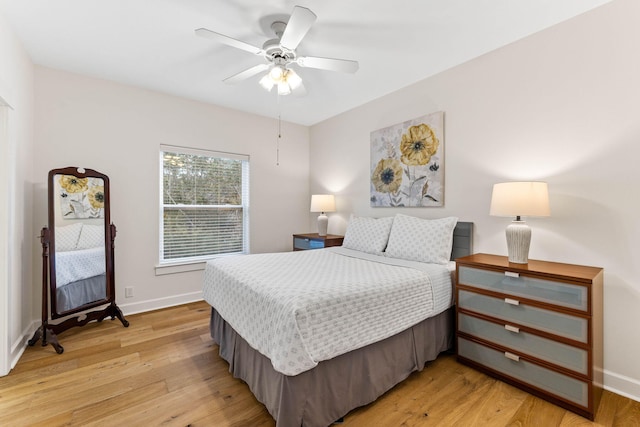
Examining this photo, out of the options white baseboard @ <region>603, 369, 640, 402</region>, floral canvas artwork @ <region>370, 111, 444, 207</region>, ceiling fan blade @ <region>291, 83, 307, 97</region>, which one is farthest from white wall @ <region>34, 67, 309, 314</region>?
white baseboard @ <region>603, 369, 640, 402</region>

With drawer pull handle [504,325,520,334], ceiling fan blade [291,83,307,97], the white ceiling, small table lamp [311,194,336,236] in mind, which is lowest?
drawer pull handle [504,325,520,334]

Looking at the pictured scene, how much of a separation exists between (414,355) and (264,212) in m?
2.88

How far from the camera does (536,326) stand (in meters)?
1.85

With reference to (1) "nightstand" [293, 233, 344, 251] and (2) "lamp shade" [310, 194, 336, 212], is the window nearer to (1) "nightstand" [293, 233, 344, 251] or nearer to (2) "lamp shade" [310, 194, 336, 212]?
(1) "nightstand" [293, 233, 344, 251]

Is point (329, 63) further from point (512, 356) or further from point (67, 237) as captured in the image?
point (67, 237)

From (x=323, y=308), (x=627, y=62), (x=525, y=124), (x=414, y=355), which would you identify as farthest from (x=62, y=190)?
(x=627, y=62)

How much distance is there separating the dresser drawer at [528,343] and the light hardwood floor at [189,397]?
274mm

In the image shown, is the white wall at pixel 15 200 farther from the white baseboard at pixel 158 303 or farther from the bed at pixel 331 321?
the bed at pixel 331 321

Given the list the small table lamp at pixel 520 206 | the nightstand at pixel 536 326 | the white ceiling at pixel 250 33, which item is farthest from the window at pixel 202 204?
the small table lamp at pixel 520 206

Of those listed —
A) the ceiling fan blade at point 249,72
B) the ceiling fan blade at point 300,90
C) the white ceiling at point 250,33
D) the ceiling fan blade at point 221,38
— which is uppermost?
the white ceiling at point 250,33

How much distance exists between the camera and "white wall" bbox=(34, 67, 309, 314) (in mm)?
2814

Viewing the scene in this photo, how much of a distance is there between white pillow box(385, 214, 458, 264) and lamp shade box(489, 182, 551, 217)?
1.88ft

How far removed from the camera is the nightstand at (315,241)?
148 inches

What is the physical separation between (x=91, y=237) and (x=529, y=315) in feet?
12.4
